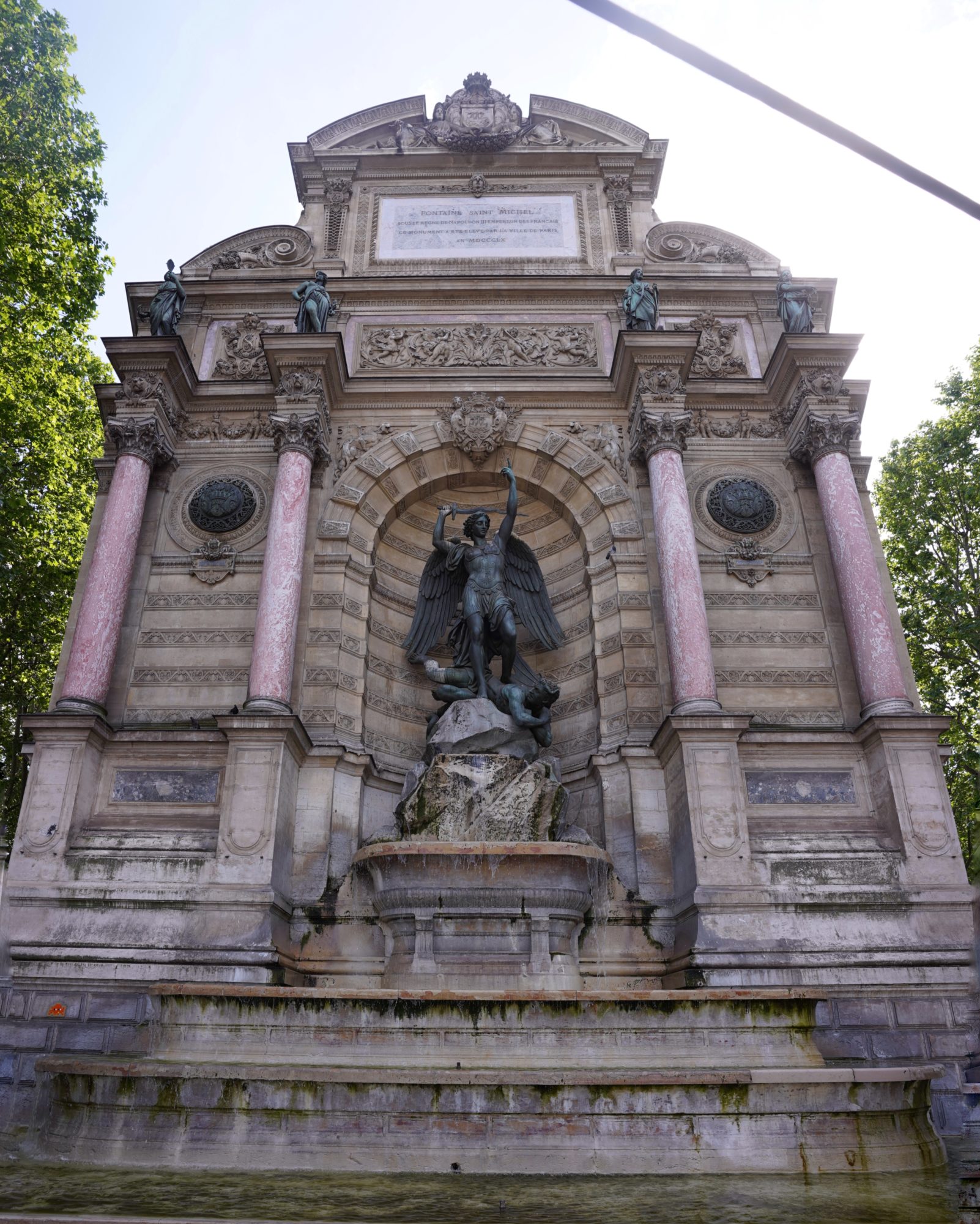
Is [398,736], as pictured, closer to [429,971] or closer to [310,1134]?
[429,971]

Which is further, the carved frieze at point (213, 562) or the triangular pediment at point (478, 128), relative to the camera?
the triangular pediment at point (478, 128)

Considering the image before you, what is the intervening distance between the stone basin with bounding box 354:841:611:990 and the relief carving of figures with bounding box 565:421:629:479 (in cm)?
682

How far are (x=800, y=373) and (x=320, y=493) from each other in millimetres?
8123

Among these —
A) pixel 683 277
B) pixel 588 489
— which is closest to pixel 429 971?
pixel 588 489

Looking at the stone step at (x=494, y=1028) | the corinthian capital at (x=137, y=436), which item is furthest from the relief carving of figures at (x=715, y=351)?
the stone step at (x=494, y=1028)

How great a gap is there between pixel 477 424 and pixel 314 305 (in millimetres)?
3513

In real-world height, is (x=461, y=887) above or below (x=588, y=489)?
below

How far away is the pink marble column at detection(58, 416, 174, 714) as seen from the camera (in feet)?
37.5

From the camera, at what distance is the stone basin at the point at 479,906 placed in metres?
9.66

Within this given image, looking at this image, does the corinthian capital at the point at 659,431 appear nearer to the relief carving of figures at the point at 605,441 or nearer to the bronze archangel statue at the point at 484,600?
the relief carving of figures at the point at 605,441

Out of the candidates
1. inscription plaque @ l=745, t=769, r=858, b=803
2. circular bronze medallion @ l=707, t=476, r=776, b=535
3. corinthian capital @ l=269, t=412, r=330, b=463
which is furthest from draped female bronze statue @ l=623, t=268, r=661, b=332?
inscription plaque @ l=745, t=769, r=858, b=803

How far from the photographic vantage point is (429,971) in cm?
957

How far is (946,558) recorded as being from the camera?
734 inches

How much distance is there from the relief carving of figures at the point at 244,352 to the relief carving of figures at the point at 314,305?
1.67 feet
